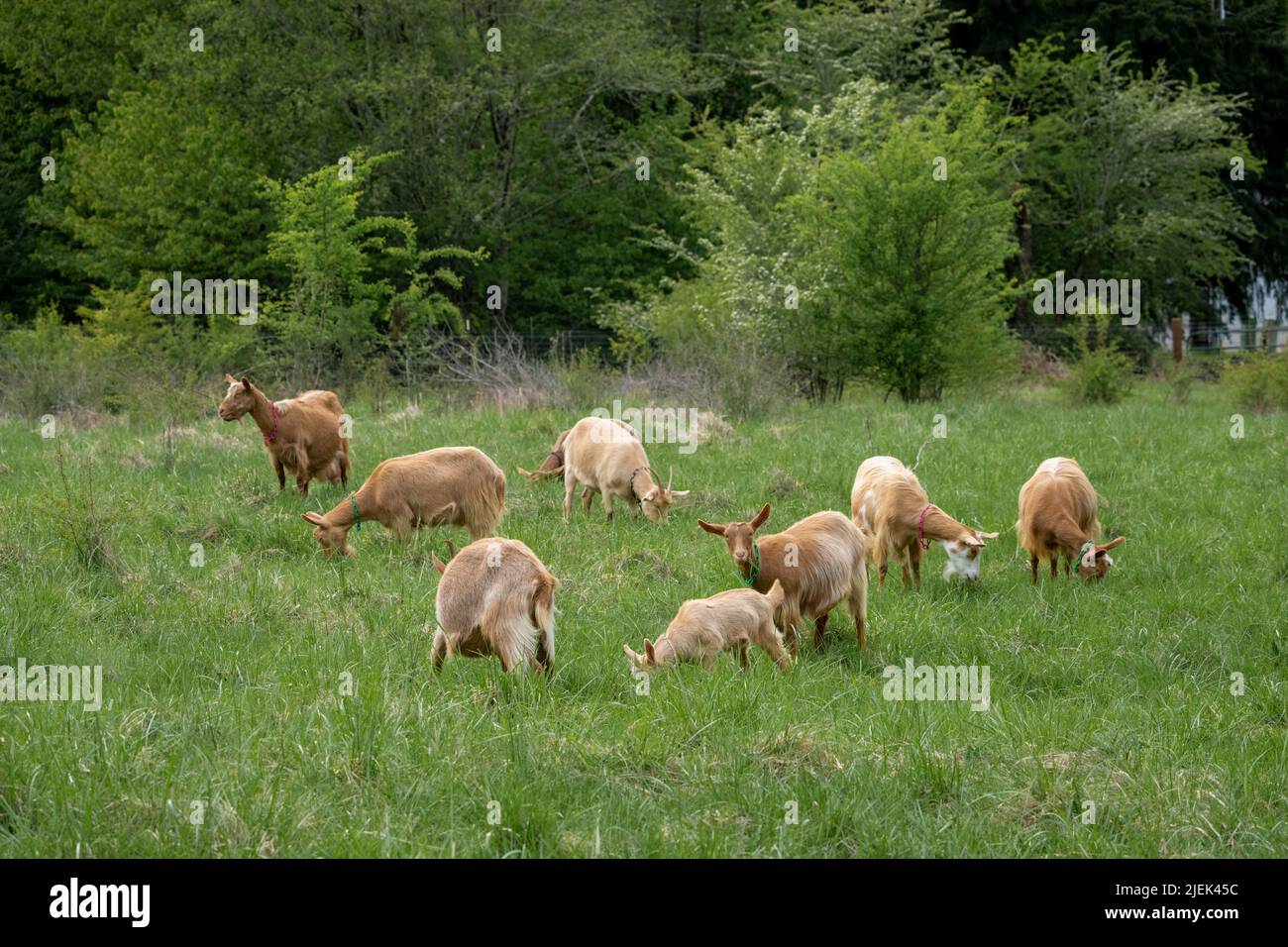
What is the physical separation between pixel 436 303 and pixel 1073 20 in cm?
2430

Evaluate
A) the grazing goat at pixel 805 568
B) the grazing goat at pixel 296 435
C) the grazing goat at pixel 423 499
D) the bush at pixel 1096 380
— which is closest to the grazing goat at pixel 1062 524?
the grazing goat at pixel 805 568

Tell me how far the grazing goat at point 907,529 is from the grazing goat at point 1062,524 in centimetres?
58

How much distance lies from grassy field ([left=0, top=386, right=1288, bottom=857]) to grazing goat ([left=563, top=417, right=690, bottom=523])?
1.01ft

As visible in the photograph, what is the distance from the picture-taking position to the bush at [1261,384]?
2269 centimetres

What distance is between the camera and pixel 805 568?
8562 mm

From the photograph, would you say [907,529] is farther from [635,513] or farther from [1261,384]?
[1261,384]

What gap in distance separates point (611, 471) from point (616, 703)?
21.8ft

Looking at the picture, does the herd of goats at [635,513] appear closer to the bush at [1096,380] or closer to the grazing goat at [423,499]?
the grazing goat at [423,499]

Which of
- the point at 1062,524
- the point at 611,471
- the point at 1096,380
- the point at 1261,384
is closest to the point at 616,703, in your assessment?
the point at 1062,524

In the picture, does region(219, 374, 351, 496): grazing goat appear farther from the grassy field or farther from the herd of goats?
the grassy field

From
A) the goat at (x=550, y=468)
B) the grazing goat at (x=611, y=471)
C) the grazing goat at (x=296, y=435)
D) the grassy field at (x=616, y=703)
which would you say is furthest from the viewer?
the goat at (x=550, y=468)

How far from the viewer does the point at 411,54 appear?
35438 millimetres

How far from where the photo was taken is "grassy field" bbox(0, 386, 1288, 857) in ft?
16.4

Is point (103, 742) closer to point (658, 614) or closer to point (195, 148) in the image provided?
point (658, 614)
